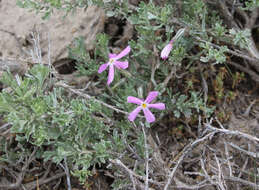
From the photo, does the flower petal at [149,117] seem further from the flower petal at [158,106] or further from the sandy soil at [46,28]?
the sandy soil at [46,28]

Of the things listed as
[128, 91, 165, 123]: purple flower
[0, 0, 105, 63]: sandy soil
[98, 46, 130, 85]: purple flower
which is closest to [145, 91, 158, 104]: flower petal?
[128, 91, 165, 123]: purple flower

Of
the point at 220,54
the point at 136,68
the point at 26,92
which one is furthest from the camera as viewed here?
the point at 136,68

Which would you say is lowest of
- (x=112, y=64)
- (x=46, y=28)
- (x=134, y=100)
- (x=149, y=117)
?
(x=149, y=117)

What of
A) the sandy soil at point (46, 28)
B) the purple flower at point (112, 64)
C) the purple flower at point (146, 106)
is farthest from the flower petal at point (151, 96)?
the sandy soil at point (46, 28)

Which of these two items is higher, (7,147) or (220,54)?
(220,54)

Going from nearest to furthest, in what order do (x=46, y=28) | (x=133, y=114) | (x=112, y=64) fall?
1. (x=133, y=114)
2. (x=112, y=64)
3. (x=46, y=28)

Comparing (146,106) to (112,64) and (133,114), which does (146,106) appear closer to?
(133,114)

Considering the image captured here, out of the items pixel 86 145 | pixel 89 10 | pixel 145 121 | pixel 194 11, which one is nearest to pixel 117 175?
pixel 86 145

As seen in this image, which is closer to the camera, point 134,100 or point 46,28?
point 134,100

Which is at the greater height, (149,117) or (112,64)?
(112,64)

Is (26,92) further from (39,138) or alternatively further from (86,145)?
(86,145)

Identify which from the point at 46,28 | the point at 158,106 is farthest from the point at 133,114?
the point at 46,28
